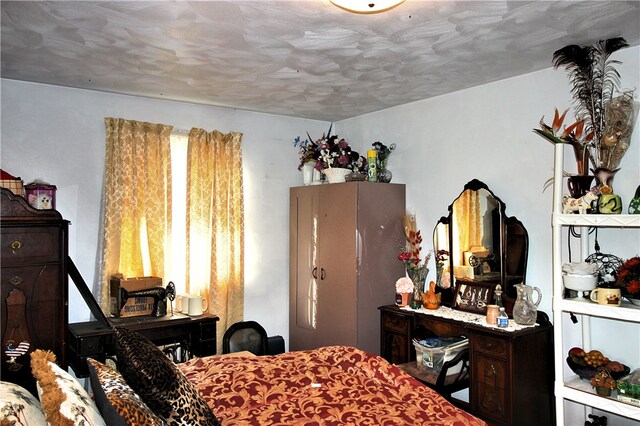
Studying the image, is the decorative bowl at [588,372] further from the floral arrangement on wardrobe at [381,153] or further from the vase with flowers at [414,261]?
the floral arrangement on wardrobe at [381,153]

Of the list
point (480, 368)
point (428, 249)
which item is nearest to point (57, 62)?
point (428, 249)

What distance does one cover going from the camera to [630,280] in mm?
2582

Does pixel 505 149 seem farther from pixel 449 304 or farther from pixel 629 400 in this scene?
pixel 629 400

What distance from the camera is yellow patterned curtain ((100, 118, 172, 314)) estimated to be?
3.88 metres

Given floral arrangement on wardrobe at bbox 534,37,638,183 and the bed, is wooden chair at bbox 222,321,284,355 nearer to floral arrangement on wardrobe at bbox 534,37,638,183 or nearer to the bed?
the bed

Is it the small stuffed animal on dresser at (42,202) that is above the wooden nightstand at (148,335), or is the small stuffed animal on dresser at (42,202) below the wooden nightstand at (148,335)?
above

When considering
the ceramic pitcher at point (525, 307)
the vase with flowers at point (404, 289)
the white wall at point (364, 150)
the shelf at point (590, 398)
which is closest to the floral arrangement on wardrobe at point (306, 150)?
the white wall at point (364, 150)

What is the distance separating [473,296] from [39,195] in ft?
10.5

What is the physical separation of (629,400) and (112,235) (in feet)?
12.1

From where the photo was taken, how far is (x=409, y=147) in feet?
14.2

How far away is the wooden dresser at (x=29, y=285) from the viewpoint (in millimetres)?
2922

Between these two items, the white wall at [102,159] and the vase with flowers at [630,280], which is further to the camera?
the white wall at [102,159]

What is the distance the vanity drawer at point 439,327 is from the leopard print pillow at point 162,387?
2107mm

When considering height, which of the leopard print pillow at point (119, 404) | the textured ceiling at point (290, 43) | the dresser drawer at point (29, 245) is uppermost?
the textured ceiling at point (290, 43)
